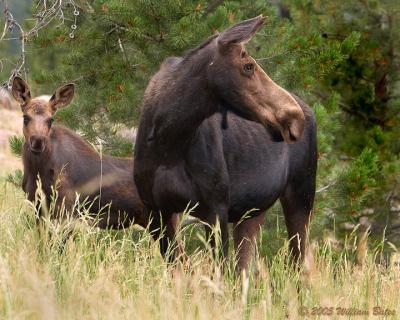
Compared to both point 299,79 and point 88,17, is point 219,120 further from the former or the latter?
point 88,17

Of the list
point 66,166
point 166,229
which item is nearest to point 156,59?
point 66,166

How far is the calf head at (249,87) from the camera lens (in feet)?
21.2

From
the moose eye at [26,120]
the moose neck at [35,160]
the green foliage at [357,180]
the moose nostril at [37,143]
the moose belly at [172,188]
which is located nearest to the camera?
the moose belly at [172,188]

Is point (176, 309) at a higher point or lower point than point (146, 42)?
lower

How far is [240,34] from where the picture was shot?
21.3 feet

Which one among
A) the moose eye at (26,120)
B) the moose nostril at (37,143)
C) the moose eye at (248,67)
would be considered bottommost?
the moose nostril at (37,143)

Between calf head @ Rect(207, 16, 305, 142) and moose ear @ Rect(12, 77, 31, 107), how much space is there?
2.97 metres

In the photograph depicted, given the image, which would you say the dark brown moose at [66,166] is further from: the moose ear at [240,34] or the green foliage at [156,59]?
the moose ear at [240,34]

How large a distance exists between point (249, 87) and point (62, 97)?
322 centimetres

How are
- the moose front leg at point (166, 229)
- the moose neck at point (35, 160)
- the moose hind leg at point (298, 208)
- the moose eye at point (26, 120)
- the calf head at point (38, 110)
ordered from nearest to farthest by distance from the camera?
1. the moose front leg at point (166, 229)
2. the moose hind leg at point (298, 208)
3. the calf head at point (38, 110)
4. the moose eye at point (26, 120)
5. the moose neck at point (35, 160)

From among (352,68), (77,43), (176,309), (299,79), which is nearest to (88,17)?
(77,43)

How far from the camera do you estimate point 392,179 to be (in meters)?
12.5

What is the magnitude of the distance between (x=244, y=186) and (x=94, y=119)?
3429mm

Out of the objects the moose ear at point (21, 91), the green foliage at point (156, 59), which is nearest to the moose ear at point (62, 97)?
the moose ear at point (21, 91)
